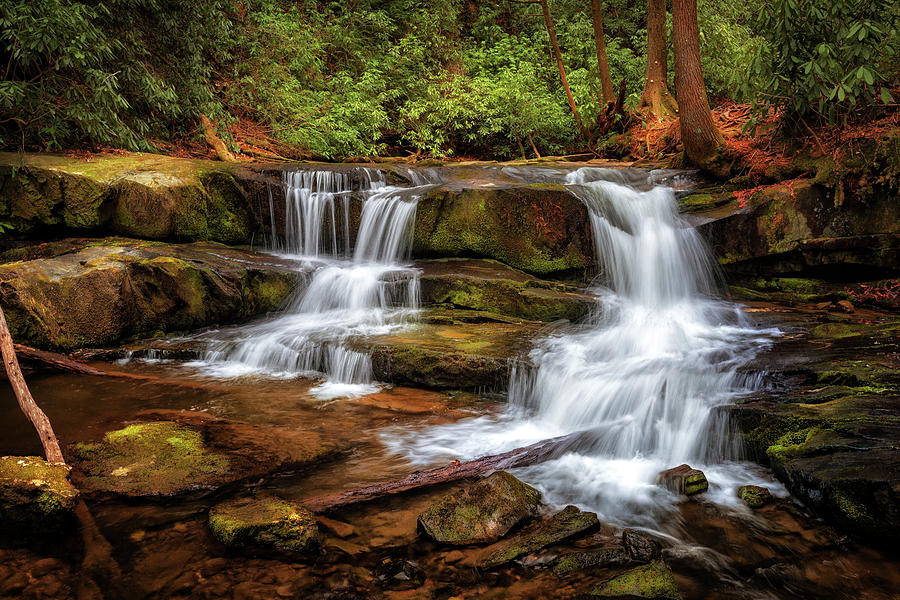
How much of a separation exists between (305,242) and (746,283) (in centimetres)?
755

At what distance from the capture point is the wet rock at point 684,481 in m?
3.96

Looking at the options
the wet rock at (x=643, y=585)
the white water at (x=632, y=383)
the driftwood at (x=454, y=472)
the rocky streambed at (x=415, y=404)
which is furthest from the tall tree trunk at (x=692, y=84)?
the wet rock at (x=643, y=585)

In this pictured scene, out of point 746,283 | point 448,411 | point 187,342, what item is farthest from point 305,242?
point 746,283

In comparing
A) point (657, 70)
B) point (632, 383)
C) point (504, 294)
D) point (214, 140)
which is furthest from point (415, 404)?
point (657, 70)

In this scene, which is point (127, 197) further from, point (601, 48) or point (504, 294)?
point (601, 48)

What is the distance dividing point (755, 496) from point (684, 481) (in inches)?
Result: 18.0

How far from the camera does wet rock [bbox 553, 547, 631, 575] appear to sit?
303 centimetres

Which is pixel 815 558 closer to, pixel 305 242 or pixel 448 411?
pixel 448 411

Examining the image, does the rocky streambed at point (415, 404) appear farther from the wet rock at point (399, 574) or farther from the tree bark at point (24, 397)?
the tree bark at point (24, 397)

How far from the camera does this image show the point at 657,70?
13641mm

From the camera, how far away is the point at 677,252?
864 cm

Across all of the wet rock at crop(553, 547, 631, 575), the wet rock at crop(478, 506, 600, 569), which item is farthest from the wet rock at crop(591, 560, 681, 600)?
the wet rock at crop(478, 506, 600, 569)

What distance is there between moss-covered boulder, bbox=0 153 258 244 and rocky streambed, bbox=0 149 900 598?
0.13ft

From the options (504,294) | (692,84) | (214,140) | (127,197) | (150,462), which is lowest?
(150,462)
